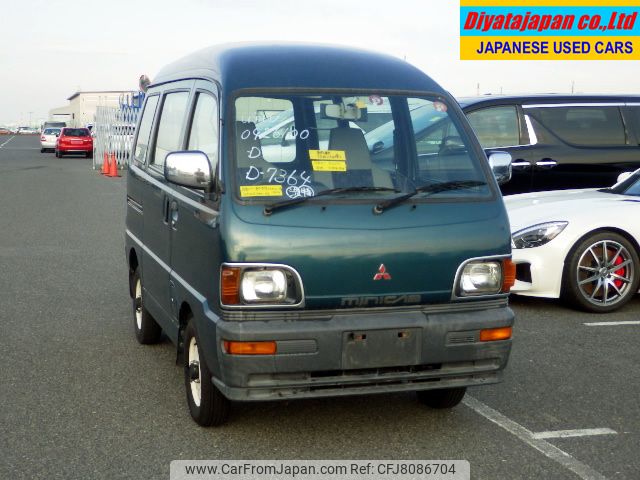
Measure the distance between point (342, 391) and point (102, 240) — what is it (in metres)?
8.36

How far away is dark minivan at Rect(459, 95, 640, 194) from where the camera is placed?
10672 millimetres

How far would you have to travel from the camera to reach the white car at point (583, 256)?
7609 mm

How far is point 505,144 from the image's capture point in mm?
10734

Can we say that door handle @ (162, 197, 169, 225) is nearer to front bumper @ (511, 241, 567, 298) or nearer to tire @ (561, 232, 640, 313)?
front bumper @ (511, 241, 567, 298)

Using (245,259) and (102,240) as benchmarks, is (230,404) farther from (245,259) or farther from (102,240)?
(102,240)

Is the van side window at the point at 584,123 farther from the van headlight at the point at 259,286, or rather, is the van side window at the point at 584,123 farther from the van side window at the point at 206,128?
the van headlight at the point at 259,286

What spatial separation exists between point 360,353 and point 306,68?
1.57 metres

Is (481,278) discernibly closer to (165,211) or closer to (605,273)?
(165,211)

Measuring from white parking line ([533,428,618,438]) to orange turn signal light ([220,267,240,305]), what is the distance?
1652 millimetres

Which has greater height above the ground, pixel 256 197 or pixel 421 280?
pixel 256 197

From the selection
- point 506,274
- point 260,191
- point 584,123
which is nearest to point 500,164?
point 506,274

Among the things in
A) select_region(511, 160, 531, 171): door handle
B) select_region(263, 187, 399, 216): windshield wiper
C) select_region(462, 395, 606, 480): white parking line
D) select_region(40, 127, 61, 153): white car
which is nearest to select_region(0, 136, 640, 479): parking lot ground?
select_region(462, 395, 606, 480): white parking line

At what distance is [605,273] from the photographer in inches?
303

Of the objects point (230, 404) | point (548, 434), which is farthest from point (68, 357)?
point (548, 434)
